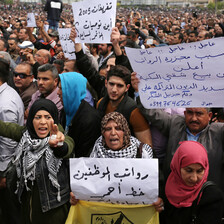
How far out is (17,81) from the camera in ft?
13.7

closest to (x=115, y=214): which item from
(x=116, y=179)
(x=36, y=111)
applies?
(x=116, y=179)

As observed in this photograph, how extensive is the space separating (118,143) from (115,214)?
0.52 meters

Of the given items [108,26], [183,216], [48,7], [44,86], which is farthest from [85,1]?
[48,7]

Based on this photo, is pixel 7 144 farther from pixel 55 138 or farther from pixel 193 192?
pixel 193 192

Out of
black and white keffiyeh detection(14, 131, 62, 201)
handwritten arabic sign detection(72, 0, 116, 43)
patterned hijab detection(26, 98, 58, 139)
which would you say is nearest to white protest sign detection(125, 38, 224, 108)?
patterned hijab detection(26, 98, 58, 139)

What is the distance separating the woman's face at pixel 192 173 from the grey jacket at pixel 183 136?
0.44 m

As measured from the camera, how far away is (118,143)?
101 inches

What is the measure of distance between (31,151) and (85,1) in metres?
2.17

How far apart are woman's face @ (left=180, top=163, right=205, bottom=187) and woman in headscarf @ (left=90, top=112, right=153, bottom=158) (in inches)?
15.2

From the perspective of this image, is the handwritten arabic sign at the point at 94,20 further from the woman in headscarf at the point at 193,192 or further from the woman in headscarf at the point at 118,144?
the woman in headscarf at the point at 193,192

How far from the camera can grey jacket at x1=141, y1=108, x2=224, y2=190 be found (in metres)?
2.66

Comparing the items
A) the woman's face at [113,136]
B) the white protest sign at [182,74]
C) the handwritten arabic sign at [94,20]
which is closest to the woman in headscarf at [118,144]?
the woman's face at [113,136]

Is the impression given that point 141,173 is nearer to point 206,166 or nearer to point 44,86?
point 206,166

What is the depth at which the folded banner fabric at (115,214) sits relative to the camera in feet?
7.89
